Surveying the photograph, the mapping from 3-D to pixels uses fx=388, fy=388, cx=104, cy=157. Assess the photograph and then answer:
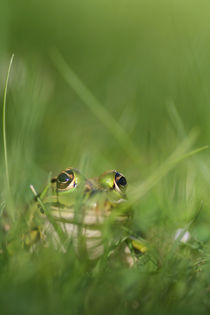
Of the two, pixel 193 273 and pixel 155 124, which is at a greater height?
pixel 193 273

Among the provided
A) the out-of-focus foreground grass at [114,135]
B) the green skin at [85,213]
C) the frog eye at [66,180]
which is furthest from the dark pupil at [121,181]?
the frog eye at [66,180]

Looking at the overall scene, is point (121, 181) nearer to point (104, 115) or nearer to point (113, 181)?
point (113, 181)

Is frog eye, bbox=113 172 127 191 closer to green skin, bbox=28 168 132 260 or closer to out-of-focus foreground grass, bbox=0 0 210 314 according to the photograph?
green skin, bbox=28 168 132 260

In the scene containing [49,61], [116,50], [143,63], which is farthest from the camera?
[116,50]

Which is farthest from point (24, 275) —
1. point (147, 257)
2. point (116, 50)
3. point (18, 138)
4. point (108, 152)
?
point (116, 50)

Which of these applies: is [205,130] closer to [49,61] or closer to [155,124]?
[155,124]

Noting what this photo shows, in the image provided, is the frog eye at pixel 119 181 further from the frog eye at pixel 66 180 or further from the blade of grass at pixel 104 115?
the blade of grass at pixel 104 115

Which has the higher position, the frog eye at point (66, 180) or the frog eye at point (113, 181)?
the frog eye at point (66, 180)

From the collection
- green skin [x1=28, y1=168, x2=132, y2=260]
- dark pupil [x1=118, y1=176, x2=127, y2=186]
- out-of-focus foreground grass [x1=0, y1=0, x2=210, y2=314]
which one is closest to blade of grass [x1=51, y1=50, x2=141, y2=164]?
out-of-focus foreground grass [x1=0, y1=0, x2=210, y2=314]

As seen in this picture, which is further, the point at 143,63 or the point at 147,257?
the point at 143,63
